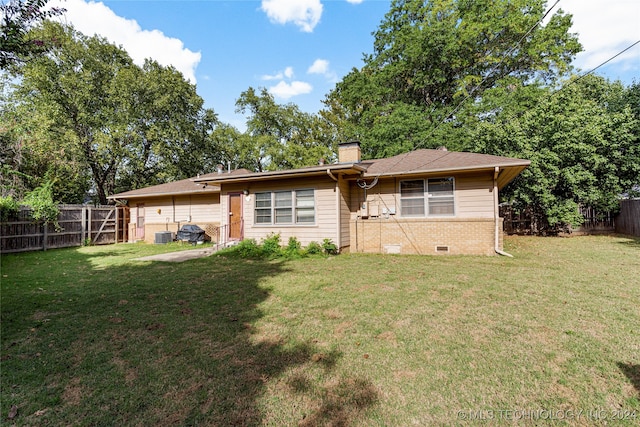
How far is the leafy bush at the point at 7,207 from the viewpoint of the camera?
10648mm

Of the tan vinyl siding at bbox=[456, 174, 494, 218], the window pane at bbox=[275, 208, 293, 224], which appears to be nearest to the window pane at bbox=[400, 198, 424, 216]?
the tan vinyl siding at bbox=[456, 174, 494, 218]

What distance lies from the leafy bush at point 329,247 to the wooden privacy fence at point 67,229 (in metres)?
11.9

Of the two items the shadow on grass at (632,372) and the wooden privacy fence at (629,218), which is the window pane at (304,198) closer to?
the shadow on grass at (632,372)

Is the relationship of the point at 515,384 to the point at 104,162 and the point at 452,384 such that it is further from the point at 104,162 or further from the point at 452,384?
the point at 104,162

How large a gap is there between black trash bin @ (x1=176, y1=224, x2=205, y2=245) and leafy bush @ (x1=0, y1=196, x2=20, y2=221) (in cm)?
583

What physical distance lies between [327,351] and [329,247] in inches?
257

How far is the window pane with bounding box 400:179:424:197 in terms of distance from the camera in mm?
9664

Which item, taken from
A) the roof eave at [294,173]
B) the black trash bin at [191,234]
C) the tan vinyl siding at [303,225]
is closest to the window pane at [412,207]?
the roof eave at [294,173]

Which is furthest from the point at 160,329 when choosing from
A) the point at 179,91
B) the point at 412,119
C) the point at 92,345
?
the point at 179,91

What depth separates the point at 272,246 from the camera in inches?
393

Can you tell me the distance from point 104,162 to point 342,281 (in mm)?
23233

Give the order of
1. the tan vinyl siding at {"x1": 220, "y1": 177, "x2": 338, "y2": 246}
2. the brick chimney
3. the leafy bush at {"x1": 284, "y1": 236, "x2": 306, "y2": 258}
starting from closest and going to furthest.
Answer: the leafy bush at {"x1": 284, "y1": 236, "x2": 306, "y2": 258} → the tan vinyl siding at {"x1": 220, "y1": 177, "x2": 338, "y2": 246} → the brick chimney

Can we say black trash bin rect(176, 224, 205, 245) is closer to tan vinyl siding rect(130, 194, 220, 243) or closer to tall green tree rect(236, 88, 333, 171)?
tan vinyl siding rect(130, 194, 220, 243)

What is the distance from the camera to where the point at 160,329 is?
11.9 feet
